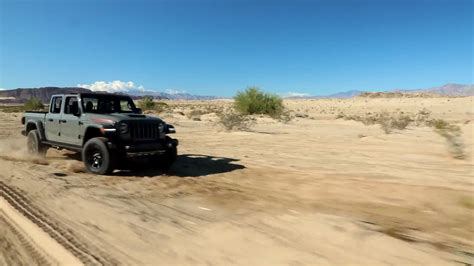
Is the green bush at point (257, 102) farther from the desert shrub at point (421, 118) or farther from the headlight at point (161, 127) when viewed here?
the headlight at point (161, 127)

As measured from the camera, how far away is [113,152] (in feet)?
30.9

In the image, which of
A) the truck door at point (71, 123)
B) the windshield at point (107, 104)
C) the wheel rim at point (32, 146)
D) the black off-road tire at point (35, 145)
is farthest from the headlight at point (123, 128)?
the wheel rim at point (32, 146)

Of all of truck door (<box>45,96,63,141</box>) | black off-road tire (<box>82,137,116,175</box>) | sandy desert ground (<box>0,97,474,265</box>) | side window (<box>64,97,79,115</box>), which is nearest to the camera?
sandy desert ground (<box>0,97,474,265</box>)

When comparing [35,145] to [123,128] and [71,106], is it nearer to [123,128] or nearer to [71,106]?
[71,106]

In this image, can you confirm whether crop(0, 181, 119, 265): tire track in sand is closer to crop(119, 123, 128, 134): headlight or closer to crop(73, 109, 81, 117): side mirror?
crop(119, 123, 128, 134): headlight

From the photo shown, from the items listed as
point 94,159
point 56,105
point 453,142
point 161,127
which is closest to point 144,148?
point 161,127

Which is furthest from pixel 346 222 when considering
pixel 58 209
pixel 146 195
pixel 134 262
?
pixel 58 209

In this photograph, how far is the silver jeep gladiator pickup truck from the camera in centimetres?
952

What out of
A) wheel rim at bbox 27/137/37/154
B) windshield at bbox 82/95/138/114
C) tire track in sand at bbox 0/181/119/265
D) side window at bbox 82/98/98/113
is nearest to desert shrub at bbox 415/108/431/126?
windshield at bbox 82/95/138/114

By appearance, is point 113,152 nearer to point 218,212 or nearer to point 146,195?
point 146,195

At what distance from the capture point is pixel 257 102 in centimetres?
3928

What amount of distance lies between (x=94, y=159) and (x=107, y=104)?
70.0 inches

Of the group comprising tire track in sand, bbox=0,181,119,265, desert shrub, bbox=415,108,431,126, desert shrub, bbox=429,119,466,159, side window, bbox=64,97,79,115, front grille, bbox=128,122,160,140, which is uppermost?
side window, bbox=64,97,79,115

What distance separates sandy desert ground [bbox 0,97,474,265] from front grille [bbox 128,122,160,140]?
888 millimetres
